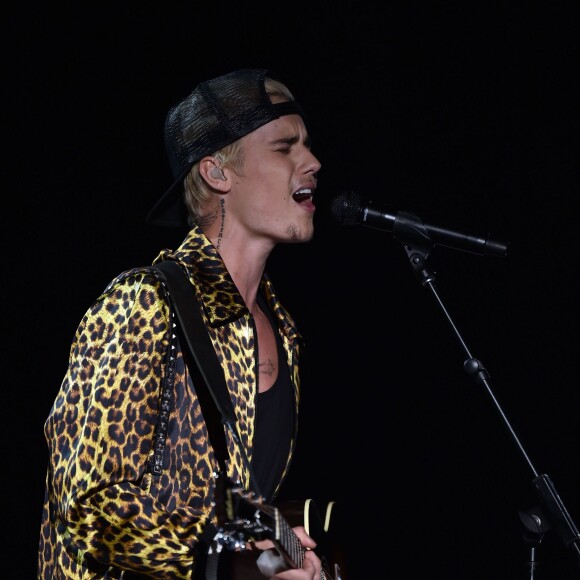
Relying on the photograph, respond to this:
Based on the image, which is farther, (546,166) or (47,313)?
(546,166)

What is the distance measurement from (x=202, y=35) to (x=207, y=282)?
5.19 ft

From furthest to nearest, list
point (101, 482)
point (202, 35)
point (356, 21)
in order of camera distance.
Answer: point (356, 21) < point (202, 35) < point (101, 482)

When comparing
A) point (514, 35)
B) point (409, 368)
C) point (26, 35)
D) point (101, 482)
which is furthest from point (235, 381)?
point (514, 35)

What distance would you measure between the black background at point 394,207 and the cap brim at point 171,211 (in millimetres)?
555

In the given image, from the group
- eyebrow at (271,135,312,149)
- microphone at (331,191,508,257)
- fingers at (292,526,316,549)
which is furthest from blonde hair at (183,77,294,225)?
fingers at (292,526,316,549)

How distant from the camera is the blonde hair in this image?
2.89 meters

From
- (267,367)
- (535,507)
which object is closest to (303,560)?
(535,507)

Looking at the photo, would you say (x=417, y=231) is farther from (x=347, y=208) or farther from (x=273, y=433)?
(x=273, y=433)

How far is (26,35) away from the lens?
340 centimetres

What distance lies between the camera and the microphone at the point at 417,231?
2525 mm

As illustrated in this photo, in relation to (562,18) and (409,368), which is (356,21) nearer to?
(562,18)

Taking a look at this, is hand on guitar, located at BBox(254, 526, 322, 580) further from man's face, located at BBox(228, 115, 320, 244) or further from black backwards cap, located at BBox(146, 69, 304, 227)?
black backwards cap, located at BBox(146, 69, 304, 227)

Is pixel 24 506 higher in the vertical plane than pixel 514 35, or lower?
lower

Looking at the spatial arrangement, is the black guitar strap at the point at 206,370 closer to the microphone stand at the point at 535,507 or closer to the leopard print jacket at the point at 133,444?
the leopard print jacket at the point at 133,444
